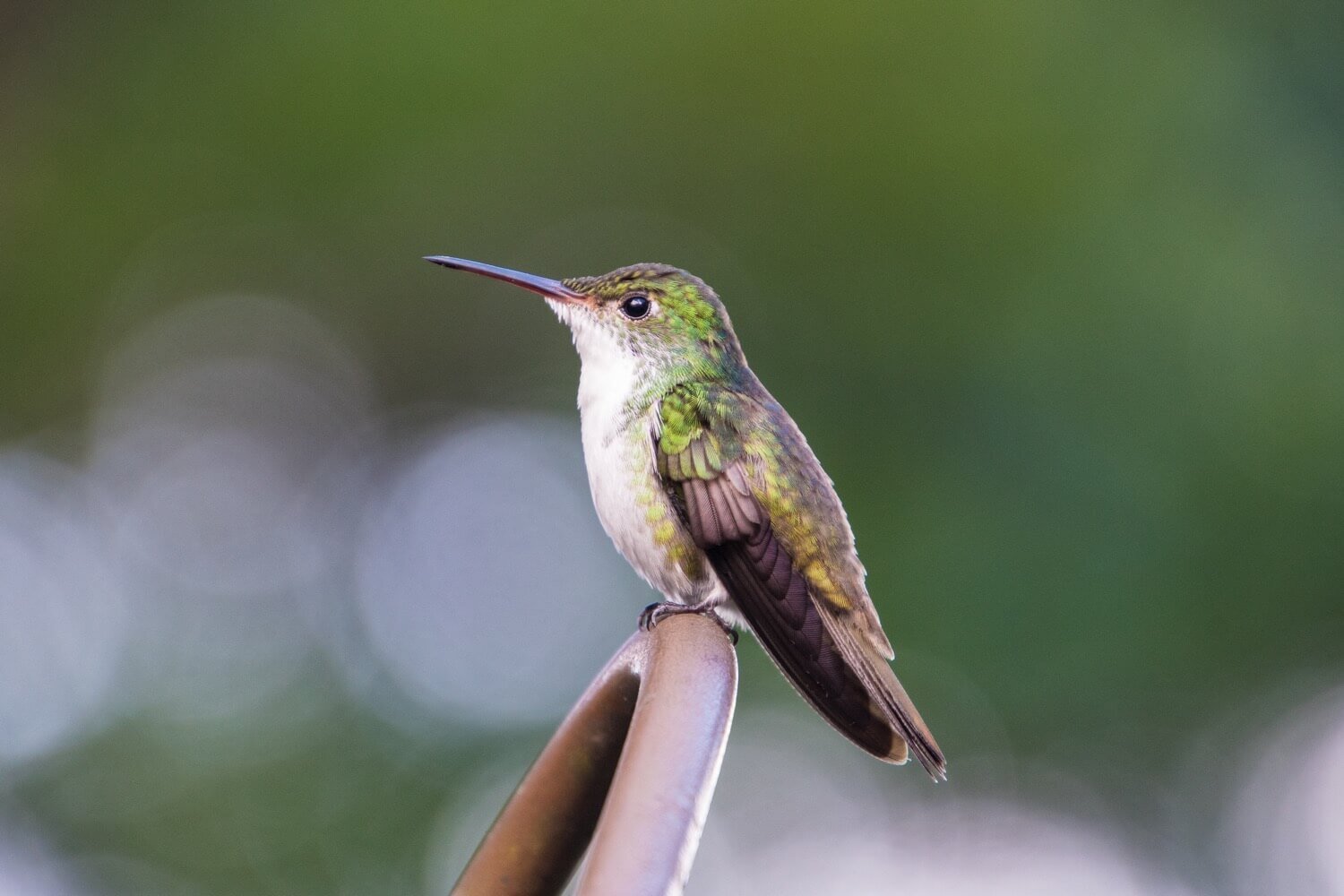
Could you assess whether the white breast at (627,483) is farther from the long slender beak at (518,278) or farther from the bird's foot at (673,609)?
the long slender beak at (518,278)

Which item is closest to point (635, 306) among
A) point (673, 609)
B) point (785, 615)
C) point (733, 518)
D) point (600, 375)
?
point (600, 375)

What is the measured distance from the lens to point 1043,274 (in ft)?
21.2

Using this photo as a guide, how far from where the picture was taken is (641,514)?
3475mm

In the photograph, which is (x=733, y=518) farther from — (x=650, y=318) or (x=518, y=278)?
(x=518, y=278)

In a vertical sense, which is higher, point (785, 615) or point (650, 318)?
point (650, 318)

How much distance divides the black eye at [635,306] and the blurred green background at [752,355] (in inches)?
94.9

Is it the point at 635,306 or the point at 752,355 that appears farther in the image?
the point at 752,355

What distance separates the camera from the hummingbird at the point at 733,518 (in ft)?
10.7

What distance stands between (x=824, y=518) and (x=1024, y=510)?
272 cm

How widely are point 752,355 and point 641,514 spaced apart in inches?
126

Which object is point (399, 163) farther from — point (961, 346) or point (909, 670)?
point (909, 670)

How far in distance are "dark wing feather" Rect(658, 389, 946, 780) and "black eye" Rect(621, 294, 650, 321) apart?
1.78 feet

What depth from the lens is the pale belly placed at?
3469 millimetres

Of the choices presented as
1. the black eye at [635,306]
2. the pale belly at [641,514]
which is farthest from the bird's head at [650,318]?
the pale belly at [641,514]
